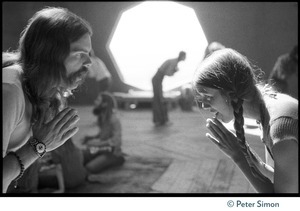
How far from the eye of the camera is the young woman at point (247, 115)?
0.71 meters

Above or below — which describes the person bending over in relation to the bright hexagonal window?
above

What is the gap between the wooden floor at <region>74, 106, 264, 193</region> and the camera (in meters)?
2.46

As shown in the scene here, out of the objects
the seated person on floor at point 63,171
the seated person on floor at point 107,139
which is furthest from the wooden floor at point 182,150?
the seated person on floor at point 63,171

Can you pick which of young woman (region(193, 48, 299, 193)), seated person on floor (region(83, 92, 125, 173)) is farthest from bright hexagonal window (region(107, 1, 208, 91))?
young woman (region(193, 48, 299, 193))

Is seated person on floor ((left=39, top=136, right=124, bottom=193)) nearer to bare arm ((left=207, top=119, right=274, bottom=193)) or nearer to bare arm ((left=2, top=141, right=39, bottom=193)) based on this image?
bare arm ((left=2, top=141, right=39, bottom=193))

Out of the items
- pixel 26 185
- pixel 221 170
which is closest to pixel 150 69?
pixel 221 170

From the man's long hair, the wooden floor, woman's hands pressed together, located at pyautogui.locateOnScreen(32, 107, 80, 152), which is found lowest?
the wooden floor

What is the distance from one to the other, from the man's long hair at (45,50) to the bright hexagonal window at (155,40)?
327 centimetres

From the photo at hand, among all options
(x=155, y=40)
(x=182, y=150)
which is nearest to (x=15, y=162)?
(x=182, y=150)

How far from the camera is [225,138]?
0.77m

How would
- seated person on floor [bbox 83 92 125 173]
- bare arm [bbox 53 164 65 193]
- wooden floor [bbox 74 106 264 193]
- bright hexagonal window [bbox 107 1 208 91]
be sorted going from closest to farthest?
1. bare arm [bbox 53 164 65 193]
2. wooden floor [bbox 74 106 264 193]
3. seated person on floor [bbox 83 92 125 173]
4. bright hexagonal window [bbox 107 1 208 91]

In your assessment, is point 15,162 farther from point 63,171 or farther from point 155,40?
point 155,40

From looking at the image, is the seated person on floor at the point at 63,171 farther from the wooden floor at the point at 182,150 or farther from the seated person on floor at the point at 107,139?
the wooden floor at the point at 182,150

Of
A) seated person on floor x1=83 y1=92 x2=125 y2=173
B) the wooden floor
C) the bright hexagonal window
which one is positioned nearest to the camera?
the wooden floor
